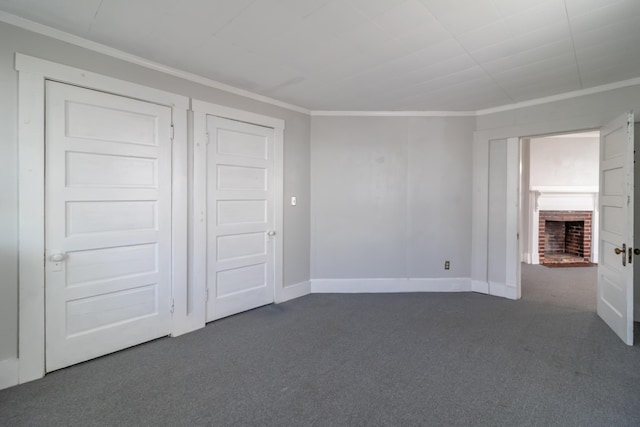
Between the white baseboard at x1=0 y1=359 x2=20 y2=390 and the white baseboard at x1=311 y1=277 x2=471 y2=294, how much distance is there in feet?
9.50

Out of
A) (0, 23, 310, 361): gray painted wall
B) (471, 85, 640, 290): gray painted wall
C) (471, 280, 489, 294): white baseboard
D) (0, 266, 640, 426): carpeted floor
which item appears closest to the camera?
(0, 266, 640, 426): carpeted floor

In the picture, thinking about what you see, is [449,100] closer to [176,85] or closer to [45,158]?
[176,85]

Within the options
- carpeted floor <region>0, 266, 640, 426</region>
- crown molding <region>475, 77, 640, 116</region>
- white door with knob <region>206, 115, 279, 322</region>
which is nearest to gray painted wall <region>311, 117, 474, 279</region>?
crown molding <region>475, 77, 640, 116</region>

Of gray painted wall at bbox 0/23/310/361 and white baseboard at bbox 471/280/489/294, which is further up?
gray painted wall at bbox 0/23/310/361

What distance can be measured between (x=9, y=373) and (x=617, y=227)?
4978mm

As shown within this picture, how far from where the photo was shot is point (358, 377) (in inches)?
88.7

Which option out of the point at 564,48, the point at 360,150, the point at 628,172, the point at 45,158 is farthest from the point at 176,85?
the point at 628,172

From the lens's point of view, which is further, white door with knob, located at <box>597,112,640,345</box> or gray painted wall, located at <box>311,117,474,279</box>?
gray painted wall, located at <box>311,117,474,279</box>

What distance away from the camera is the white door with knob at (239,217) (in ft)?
10.6

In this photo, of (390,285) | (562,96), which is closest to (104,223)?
(390,285)

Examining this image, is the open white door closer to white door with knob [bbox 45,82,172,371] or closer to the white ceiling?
the white ceiling

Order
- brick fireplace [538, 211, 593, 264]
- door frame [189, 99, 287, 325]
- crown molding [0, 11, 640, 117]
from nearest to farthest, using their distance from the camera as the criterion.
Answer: crown molding [0, 11, 640, 117] < door frame [189, 99, 287, 325] < brick fireplace [538, 211, 593, 264]

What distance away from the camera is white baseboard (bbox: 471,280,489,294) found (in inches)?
166

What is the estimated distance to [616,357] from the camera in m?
2.52
